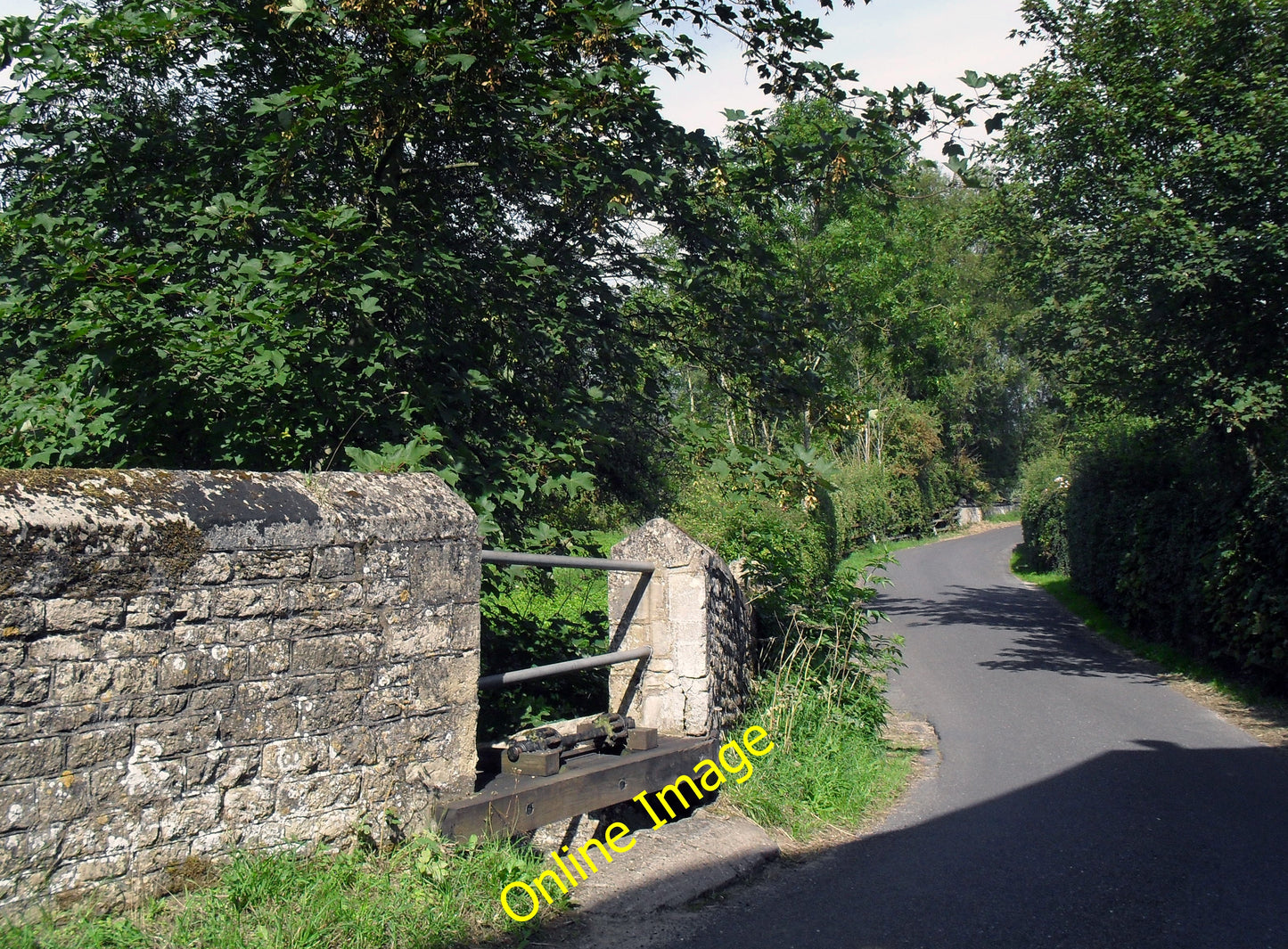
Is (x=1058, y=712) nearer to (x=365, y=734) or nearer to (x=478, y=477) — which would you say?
(x=478, y=477)

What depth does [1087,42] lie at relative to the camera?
1320 cm

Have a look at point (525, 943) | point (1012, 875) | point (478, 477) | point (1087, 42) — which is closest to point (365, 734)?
point (525, 943)

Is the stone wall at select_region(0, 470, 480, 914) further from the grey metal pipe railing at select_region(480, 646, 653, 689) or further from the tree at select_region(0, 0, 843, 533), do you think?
the tree at select_region(0, 0, 843, 533)

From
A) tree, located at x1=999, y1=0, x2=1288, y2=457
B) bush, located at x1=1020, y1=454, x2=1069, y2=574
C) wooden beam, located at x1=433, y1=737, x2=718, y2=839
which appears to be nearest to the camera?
wooden beam, located at x1=433, y1=737, x2=718, y2=839

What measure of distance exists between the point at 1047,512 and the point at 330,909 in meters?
25.9

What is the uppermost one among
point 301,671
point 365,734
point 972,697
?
point 301,671

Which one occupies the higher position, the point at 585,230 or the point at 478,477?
the point at 585,230

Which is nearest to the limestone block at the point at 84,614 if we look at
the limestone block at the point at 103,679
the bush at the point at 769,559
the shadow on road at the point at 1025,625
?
the limestone block at the point at 103,679

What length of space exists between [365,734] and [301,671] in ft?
1.24

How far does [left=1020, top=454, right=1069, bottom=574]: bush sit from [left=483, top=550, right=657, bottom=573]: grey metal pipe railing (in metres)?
19.0

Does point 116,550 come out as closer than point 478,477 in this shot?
Yes

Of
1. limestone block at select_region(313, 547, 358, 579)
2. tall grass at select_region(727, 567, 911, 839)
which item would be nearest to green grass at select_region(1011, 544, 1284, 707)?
tall grass at select_region(727, 567, 911, 839)

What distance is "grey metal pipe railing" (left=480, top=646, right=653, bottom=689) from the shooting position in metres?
4.26

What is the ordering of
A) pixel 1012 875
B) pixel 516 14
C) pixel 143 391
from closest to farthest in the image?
pixel 143 391, pixel 1012 875, pixel 516 14
